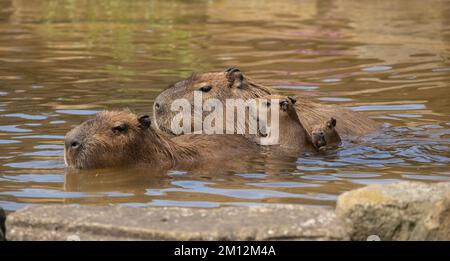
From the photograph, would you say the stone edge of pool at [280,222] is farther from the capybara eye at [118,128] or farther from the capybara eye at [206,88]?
the capybara eye at [206,88]

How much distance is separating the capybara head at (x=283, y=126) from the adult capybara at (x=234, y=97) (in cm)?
41

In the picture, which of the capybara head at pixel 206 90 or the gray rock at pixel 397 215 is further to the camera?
the capybara head at pixel 206 90

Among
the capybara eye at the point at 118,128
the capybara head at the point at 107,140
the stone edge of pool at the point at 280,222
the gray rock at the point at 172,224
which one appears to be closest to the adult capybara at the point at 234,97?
the capybara head at the point at 107,140

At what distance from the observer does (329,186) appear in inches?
302

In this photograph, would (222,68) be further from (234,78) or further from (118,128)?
(118,128)

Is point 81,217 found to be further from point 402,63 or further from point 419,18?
point 419,18

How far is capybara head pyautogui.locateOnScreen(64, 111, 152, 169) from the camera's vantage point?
8320 mm

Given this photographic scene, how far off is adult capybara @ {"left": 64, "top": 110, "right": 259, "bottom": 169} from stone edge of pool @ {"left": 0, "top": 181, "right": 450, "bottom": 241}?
97.9 inches

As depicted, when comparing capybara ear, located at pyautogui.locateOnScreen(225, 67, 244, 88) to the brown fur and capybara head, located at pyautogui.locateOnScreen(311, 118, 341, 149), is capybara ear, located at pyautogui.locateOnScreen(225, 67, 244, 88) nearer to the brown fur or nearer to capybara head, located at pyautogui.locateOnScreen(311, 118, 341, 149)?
the brown fur

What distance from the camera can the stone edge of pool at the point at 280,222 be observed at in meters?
5.52

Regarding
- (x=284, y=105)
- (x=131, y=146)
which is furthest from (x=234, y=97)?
(x=131, y=146)


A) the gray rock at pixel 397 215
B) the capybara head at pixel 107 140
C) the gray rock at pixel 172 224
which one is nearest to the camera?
the gray rock at pixel 172 224

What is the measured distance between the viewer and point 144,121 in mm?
8523

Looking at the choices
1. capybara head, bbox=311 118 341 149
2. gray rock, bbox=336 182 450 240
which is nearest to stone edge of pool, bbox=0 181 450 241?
gray rock, bbox=336 182 450 240
